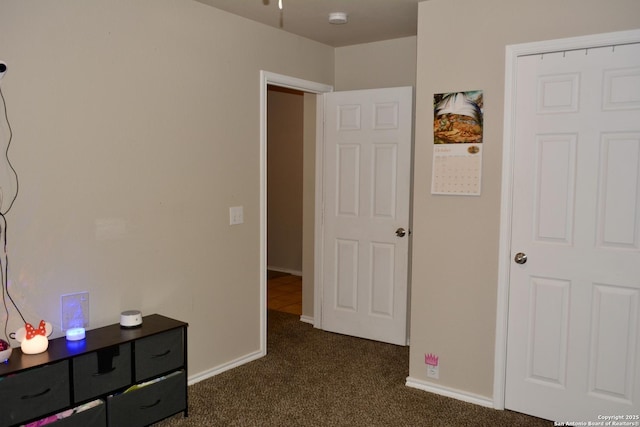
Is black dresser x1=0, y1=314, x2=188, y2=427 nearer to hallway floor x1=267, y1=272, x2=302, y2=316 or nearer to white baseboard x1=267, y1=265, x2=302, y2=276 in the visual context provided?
hallway floor x1=267, y1=272, x2=302, y2=316

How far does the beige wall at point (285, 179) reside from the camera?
639 centimetres

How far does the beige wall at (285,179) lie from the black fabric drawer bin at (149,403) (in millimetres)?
3737

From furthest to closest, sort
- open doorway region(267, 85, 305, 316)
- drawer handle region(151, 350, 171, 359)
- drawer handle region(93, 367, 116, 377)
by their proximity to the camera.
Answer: open doorway region(267, 85, 305, 316)
drawer handle region(151, 350, 171, 359)
drawer handle region(93, 367, 116, 377)

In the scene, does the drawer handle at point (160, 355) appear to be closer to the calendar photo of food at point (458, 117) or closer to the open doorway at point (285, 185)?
the calendar photo of food at point (458, 117)

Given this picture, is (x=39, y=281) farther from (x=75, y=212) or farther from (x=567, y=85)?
(x=567, y=85)

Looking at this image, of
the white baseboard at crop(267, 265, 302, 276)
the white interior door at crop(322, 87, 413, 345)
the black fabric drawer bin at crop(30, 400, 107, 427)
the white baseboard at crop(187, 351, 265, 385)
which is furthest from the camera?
the white baseboard at crop(267, 265, 302, 276)

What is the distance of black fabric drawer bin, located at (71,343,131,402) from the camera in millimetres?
2363

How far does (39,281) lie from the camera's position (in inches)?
98.3

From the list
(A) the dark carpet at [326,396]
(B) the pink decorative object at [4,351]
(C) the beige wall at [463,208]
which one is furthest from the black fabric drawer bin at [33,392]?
(C) the beige wall at [463,208]

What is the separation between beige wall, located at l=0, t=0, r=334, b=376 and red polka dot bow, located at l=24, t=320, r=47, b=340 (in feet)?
0.44

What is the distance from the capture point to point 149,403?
2666 millimetres

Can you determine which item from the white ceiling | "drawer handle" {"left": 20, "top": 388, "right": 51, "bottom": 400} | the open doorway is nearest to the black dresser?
"drawer handle" {"left": 20, "top": 388, "right": 51, "bottom": 400}

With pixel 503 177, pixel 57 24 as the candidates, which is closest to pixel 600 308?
pixel 503 177

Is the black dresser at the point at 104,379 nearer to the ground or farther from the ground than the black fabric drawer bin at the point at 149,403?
farther from the ground
